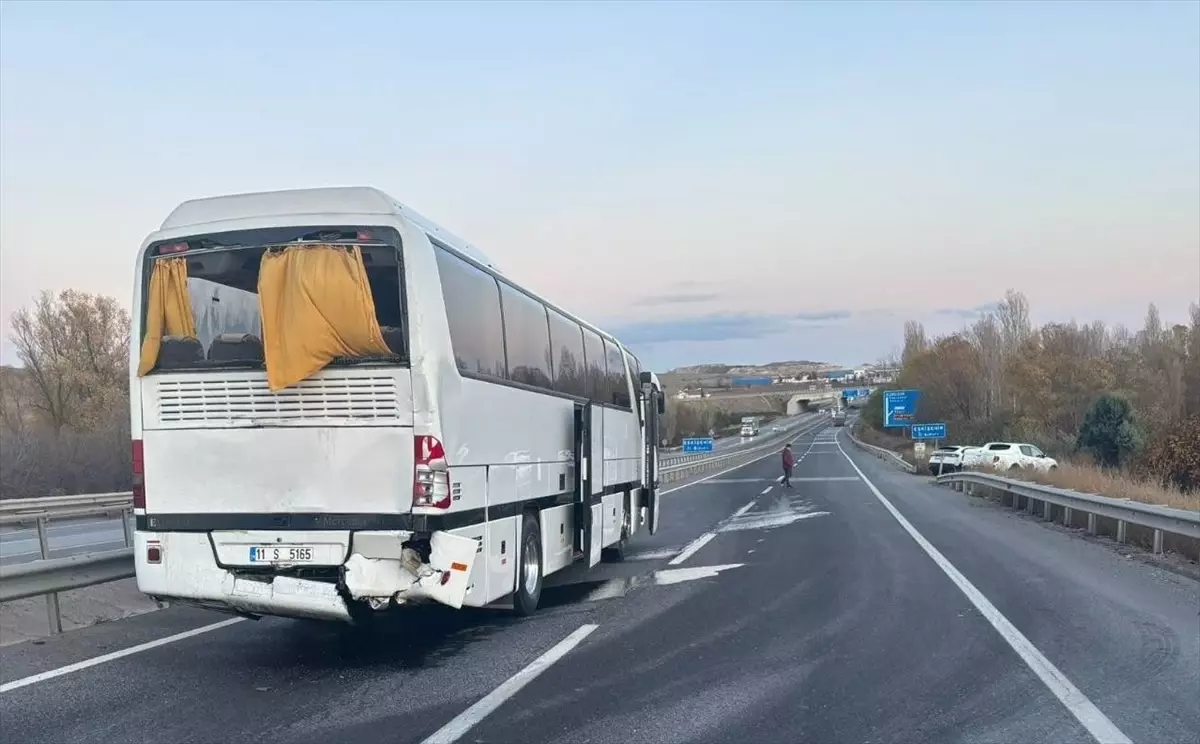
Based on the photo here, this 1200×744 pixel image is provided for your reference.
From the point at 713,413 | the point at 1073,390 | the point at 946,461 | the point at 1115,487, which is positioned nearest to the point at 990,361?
the point at 1073,390

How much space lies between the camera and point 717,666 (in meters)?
8.38

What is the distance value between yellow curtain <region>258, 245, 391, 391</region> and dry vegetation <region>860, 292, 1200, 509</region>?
15.9 metres

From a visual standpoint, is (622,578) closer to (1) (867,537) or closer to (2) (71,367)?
(1) (867,537)

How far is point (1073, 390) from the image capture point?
2687 inches

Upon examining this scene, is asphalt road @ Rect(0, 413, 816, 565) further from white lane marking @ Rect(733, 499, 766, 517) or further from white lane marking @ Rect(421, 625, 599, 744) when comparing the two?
white lane marking @ Rect(733, 499, 766, 517)

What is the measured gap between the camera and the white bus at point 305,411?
8.07 meters

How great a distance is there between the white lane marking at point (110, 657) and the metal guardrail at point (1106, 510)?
12.6 meters

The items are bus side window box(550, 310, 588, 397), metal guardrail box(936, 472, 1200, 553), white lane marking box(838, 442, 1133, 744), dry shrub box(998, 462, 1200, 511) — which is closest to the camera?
white lane marking box(838, 442, 1133, 744)

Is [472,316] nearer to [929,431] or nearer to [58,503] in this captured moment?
[58,503]

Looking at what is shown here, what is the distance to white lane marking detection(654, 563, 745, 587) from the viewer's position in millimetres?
13680

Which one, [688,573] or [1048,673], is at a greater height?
[1048,673]

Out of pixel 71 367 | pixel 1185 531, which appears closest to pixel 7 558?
pixel 1185 531

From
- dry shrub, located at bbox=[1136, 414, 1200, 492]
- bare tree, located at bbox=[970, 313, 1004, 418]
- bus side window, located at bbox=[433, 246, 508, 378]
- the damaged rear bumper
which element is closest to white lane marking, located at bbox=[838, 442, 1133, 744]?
the damaged rear bumper

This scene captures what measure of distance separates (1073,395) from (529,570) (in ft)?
214
